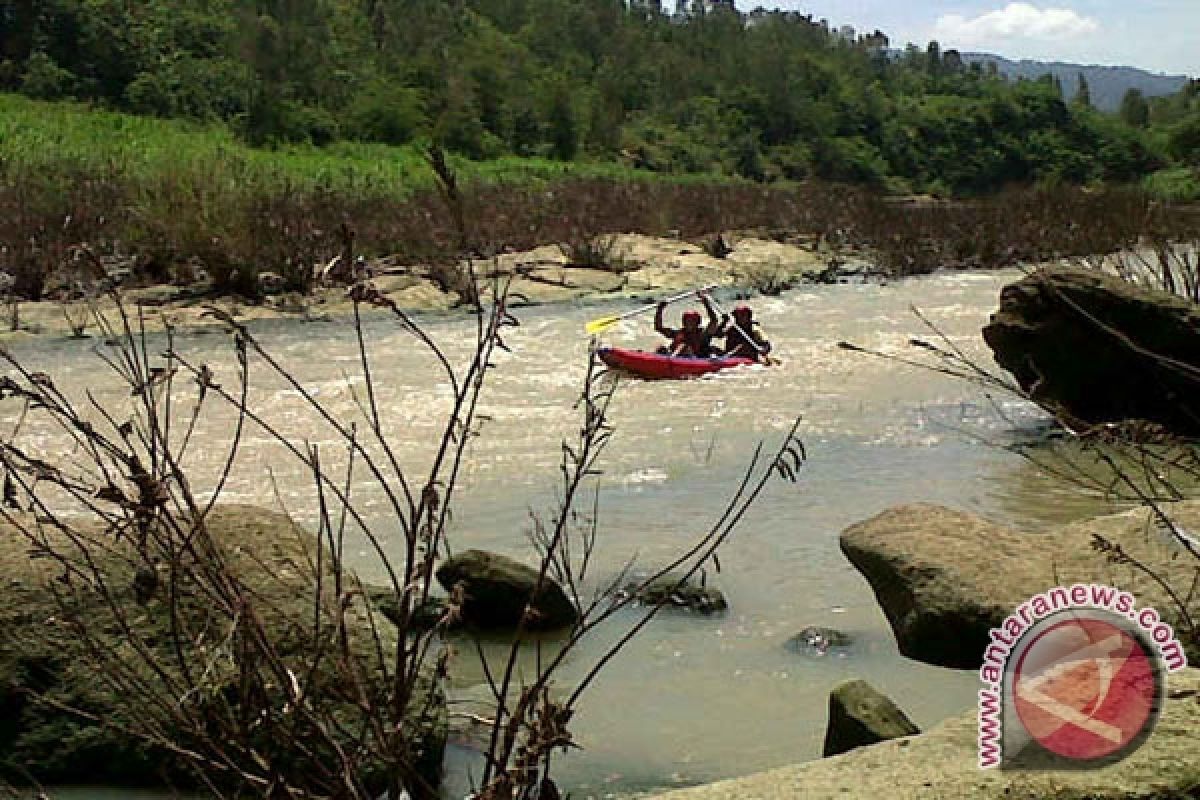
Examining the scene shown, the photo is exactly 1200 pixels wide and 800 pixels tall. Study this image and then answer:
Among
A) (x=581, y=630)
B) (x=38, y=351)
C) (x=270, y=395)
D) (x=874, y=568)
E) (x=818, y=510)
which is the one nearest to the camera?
(x=581, y=630)

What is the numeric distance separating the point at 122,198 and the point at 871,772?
→ 17.1 metres

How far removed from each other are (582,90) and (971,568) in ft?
185

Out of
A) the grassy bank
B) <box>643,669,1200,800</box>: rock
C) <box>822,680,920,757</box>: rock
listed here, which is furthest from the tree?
<box>643,669,1200,800</box>: rock

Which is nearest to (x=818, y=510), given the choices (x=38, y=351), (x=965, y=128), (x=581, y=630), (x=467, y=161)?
(x=581, y=630)

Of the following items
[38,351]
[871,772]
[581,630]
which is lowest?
[38,351]

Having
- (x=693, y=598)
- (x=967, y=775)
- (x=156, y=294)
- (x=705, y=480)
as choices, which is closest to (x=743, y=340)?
(x=705, y=480)

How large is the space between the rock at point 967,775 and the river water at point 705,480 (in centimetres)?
126

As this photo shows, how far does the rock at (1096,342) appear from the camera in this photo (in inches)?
360

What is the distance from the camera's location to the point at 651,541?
7191 millimetres

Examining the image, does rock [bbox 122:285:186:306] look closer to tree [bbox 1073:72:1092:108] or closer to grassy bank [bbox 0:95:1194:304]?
grassy bank [bbox 0:95:1194:304]

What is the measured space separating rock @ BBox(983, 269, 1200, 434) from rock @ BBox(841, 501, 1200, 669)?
422 centimetres

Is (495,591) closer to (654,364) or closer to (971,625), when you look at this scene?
(971,625)

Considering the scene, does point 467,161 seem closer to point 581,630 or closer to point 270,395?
point 270,395

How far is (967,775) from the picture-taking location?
100 inches
